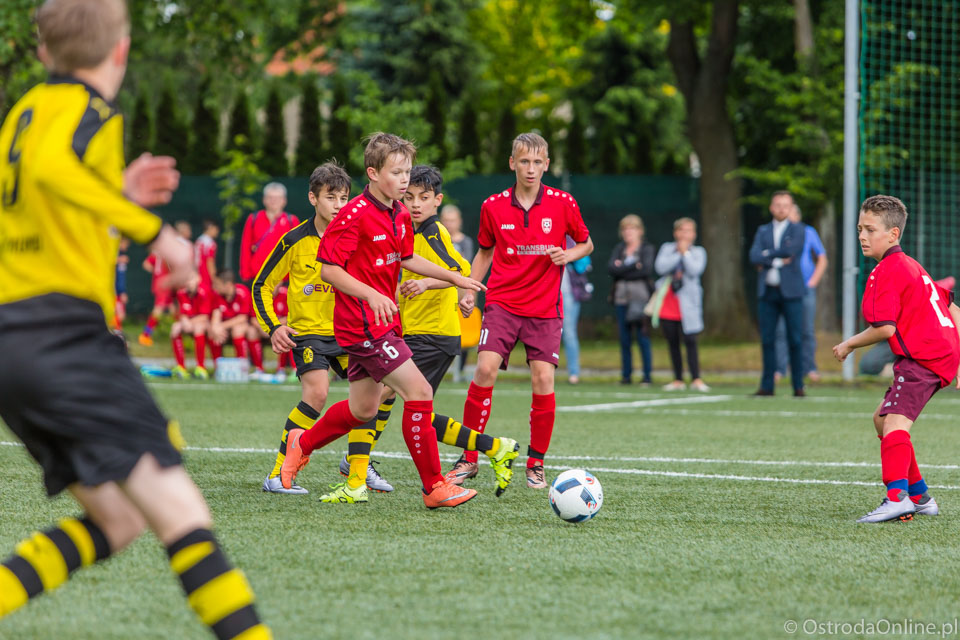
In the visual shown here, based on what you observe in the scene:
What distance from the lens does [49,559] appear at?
322 cm

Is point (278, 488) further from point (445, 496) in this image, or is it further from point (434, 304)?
point (434, 304)

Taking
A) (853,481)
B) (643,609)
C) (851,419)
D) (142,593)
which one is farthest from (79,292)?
(851,419)

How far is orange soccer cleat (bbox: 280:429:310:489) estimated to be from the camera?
6156 millimetres

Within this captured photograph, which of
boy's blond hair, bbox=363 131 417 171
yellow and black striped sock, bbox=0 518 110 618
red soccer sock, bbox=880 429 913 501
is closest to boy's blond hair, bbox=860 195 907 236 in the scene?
red soccer sock, bbox=880 429 913 501

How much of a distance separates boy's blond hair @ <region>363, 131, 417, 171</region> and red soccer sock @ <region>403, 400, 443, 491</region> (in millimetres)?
1171

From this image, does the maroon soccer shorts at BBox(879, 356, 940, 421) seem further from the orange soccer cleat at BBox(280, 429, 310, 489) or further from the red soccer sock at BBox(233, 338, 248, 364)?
the red soccer sock at BBox(233, 338, 248, 364)

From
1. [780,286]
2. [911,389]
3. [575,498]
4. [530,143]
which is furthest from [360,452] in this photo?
[780,286]

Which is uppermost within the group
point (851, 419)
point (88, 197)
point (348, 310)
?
point (88, 197)

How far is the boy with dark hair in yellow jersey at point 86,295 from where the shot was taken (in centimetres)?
294

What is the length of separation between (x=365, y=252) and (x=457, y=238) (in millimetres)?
6333

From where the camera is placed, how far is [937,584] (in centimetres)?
418

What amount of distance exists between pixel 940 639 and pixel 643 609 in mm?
887

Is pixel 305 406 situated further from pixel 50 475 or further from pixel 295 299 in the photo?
pixel 50 475

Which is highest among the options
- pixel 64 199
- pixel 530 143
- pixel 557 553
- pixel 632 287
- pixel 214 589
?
pixel 530 143
